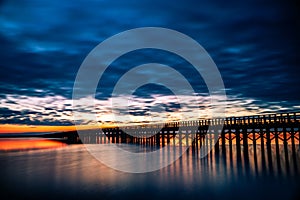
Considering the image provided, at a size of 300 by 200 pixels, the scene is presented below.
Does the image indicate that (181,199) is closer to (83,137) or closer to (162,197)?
(162,197)

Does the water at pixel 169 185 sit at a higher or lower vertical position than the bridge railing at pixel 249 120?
lower

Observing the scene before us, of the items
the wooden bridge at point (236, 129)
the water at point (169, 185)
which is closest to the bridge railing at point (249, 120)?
the wooden bridge at point (236, 129)

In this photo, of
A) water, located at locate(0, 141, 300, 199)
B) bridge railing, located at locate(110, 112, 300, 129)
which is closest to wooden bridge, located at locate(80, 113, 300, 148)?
bridge railing, located at locate(110, 112, 300, 129)

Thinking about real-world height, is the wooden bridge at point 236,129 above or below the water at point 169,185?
above

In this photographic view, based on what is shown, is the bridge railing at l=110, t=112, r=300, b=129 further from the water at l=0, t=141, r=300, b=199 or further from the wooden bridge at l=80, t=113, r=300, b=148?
the water at l=0, t=141, r=300, b=199

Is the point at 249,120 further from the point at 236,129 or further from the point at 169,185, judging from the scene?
the point at 169,185

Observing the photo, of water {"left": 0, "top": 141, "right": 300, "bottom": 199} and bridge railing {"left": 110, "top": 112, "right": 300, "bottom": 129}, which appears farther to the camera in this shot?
bridge railing {"left": 110, "top": 112, "right": 300, "bottom": 129}

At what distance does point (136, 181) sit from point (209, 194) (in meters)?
3.76

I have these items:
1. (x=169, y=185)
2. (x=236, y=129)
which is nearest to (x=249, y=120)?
(x=236, y=129)

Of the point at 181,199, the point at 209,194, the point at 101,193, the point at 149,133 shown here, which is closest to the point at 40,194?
the point at 101,193

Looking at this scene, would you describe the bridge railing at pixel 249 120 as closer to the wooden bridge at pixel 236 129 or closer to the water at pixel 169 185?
the wooden bridge at pixel 236 129

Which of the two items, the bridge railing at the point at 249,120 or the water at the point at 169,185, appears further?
the bridge railing at the point at 249,120

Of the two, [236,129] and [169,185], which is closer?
[169,185]

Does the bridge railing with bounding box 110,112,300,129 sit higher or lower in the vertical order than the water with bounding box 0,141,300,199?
higher
